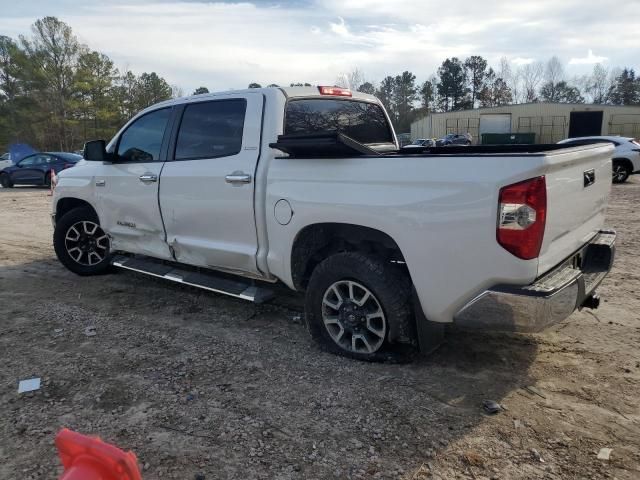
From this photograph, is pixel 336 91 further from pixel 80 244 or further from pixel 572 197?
pixel 80 244

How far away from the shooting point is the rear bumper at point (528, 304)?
2779 mm

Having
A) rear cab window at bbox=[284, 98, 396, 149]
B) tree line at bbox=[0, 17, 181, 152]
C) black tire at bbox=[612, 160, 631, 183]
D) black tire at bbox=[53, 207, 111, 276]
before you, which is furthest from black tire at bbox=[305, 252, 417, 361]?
tree line at bbox=[0, 17, 181, 152]

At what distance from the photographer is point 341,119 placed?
465 cm

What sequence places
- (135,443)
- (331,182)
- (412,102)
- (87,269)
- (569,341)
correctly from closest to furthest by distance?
1. (135,443)
2. (331,182)
3. (569,341)
4. (87,269)
5. (412,102)

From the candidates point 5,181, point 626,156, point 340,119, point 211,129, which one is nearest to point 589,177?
point 340,119

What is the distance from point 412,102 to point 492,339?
94.4 m

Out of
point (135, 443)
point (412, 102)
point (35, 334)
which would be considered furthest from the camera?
point (412, 102)

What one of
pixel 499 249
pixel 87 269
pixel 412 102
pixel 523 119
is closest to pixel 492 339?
pixel 499 249

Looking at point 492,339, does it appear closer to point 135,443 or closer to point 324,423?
point 324,423

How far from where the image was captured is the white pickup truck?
2.80m

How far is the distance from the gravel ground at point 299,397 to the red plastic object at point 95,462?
4.19 feet

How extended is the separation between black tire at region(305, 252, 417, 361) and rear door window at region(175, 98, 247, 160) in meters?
1.35

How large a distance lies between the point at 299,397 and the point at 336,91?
9.15ft

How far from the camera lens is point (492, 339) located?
4.03m
